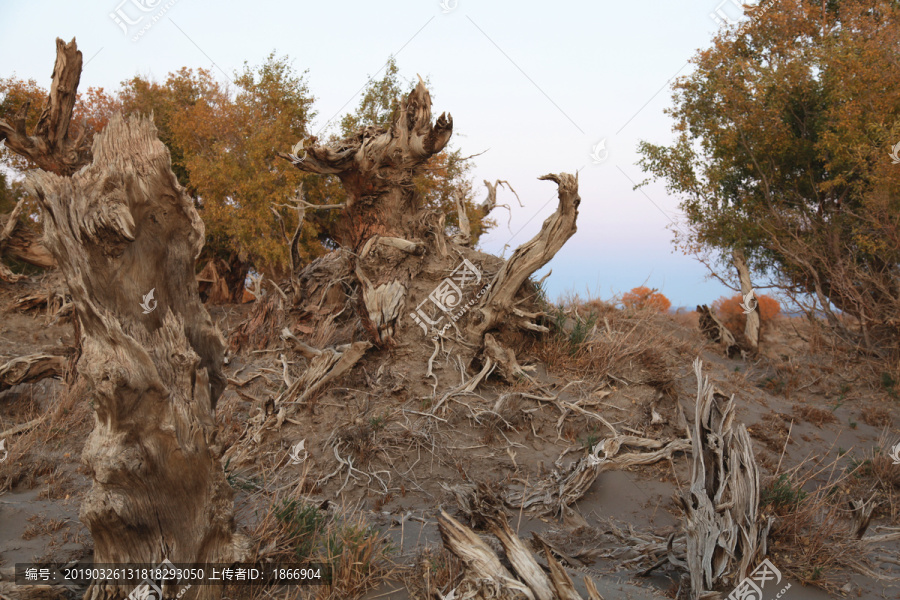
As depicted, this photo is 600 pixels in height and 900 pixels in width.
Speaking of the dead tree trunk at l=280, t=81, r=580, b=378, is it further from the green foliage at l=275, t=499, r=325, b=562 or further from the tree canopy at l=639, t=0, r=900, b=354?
the tree canopy at l=639, t=0, r=900, b=354

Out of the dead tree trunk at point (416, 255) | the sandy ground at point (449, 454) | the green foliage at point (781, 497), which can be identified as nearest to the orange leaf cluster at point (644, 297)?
the sandy ground at point (449, 454)

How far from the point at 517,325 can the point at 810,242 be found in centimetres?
775

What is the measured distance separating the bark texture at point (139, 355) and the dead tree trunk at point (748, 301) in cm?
1229

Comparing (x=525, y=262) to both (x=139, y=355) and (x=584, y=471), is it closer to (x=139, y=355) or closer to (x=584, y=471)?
(x=584, y=471)

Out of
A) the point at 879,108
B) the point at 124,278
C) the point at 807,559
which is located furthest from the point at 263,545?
the point at 879,108

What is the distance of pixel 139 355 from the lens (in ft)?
11.0

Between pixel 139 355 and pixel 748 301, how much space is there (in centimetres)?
1279

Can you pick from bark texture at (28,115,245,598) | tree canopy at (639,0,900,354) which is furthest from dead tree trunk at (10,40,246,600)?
tree canopy at (639,0,900,354)

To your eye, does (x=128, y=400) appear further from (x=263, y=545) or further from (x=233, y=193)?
(x=233, y=193)

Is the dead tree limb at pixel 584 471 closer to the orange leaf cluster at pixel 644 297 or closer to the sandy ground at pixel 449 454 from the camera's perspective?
the sandy ground at pixel 449 454

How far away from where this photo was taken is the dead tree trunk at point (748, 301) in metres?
13.5

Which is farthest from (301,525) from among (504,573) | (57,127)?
(57,127)

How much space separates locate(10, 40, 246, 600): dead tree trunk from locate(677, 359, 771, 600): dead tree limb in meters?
2.96

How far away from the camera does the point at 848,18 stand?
498 inches
